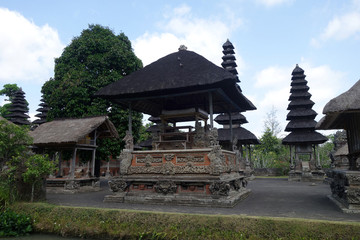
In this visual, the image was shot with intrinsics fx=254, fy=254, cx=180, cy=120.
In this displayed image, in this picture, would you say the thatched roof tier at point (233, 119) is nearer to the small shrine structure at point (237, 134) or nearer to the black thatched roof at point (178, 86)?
the small shrine structure at point (237, 134)

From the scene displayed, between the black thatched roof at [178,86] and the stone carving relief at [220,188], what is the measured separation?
11.8 feet

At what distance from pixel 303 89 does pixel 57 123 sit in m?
23.0

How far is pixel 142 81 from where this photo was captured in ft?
37.4

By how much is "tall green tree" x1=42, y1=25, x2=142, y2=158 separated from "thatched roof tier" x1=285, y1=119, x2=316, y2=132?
48.8ft

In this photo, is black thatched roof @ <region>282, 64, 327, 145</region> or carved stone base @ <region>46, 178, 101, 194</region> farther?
black thatched roof @ <region>282, 64, 327, 145</region>

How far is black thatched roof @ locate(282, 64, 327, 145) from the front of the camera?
23.8 m

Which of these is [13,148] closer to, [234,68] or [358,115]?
[358,115]

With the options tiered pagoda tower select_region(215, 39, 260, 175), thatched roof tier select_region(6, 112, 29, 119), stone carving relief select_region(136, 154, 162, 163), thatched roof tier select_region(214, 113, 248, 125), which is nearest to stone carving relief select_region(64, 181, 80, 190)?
stone carving relief select_region(136, 154, 162, 163)

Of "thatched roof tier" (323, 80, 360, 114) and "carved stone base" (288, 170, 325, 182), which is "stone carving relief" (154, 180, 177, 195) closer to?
"thatched roof tier" (323, 80, 360, 114)

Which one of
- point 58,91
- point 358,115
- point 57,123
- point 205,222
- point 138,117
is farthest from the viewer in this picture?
point 138,117

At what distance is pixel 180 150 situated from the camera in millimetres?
10000

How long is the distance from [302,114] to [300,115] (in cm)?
23

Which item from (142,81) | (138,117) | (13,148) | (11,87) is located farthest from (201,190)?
(11,87)

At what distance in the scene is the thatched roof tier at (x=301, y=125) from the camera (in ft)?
78.9
